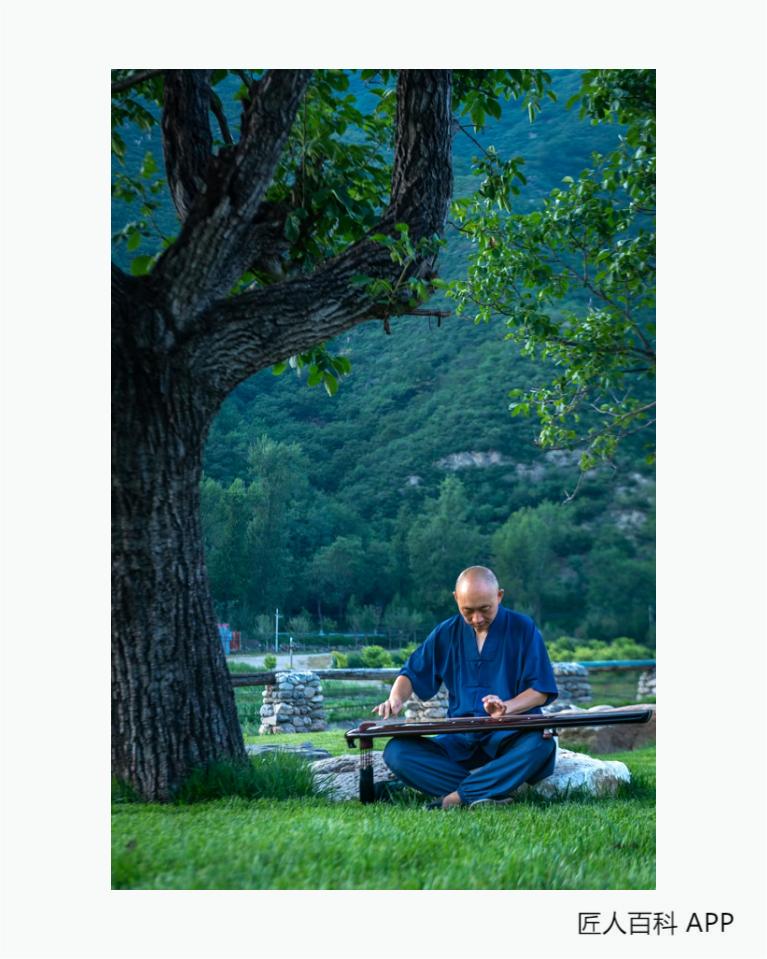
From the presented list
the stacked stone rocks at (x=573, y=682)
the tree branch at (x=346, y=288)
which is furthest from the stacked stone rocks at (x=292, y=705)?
the tree branch at (x=346, y=288)

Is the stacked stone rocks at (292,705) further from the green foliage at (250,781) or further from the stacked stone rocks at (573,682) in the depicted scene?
the green foliage at (250,781)

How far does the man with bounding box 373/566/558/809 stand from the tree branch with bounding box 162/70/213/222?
185 cm

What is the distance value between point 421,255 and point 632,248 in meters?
2.43

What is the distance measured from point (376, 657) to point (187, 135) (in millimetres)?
7391

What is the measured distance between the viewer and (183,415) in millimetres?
3273

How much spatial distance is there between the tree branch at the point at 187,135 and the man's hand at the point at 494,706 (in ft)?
7.08

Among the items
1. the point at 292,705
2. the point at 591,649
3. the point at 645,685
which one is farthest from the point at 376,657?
the point at 645,685

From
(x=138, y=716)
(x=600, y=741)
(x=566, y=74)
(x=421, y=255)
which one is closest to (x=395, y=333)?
(x=566, y=74)

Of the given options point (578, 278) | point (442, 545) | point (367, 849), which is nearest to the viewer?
point (367, 849)

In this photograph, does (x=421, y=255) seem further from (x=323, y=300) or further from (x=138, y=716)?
(x=138, y=716)

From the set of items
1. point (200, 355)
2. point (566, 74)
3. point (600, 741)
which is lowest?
point (600, 741)

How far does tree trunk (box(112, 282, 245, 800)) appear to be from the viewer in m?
3.20

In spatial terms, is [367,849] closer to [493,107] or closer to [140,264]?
[140,264]

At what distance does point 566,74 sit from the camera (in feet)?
24.1
